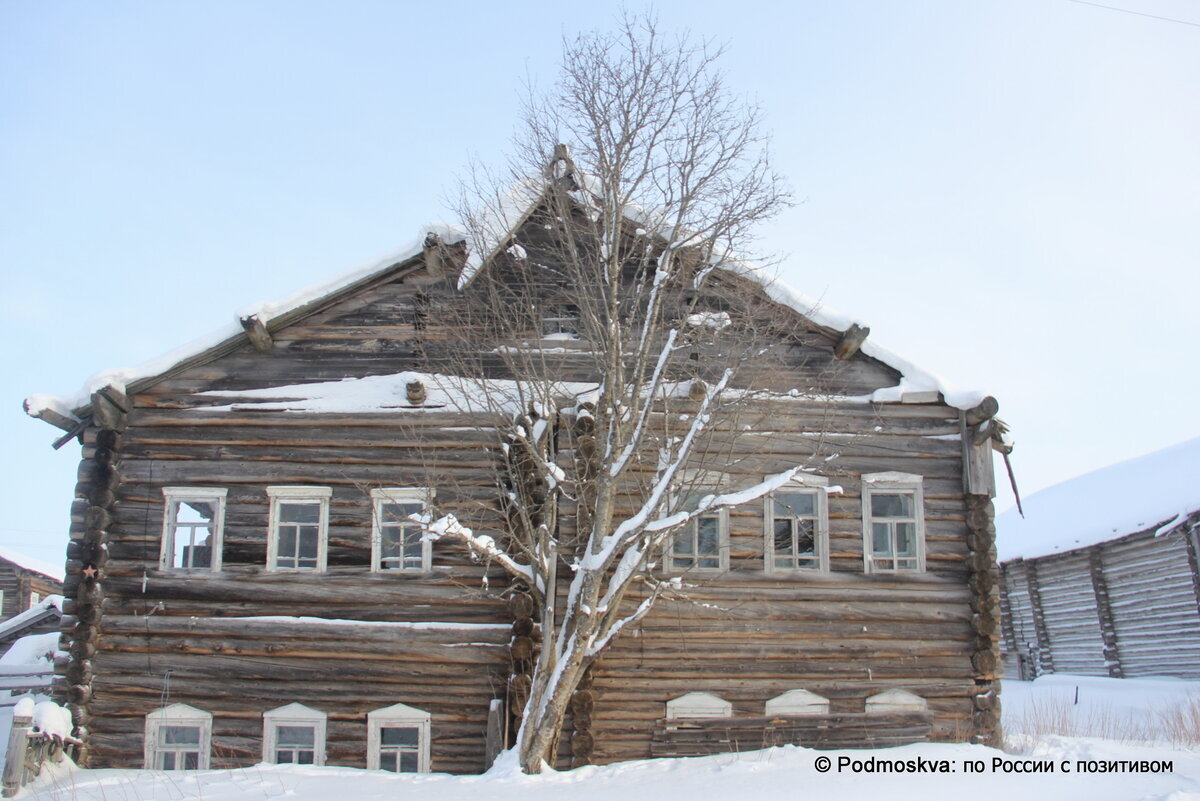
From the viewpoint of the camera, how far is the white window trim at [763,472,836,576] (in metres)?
12.9

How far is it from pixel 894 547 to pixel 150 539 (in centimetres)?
976

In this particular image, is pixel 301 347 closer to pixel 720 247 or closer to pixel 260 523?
pixel 260 523

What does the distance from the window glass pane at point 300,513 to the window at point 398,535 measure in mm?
986

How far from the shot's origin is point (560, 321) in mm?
13430

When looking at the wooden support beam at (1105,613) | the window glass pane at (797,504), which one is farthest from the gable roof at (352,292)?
the wooden support beam at (1105,613)

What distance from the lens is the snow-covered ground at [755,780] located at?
8930 millimetres

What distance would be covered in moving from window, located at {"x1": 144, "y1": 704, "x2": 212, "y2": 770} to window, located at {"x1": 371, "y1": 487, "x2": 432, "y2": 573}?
112 inches

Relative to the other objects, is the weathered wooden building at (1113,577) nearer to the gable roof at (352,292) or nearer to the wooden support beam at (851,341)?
the gable roof at (352,292)

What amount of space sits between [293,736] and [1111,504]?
2440 centimetres

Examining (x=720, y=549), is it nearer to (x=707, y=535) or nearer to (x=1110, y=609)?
(x=707, y=535)

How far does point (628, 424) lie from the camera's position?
10438 millimetres

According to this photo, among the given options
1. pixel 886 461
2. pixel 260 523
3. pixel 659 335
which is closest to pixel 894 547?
pixel 886 461

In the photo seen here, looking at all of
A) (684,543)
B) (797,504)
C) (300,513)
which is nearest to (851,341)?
(797,504)

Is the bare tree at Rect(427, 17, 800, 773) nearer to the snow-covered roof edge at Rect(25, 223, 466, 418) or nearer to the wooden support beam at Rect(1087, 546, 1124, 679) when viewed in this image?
the snow-covered roof edge at Rect(25, 223, 466, 418)
